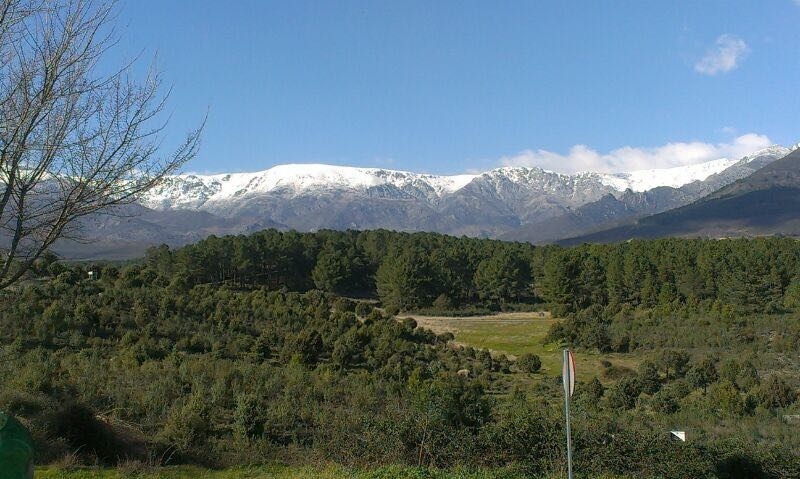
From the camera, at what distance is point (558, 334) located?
37188 millimetres

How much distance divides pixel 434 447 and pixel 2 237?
6264 millimetres

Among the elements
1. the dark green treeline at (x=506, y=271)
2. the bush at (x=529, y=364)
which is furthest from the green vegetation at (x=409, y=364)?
the bush at (x=529, y=364)

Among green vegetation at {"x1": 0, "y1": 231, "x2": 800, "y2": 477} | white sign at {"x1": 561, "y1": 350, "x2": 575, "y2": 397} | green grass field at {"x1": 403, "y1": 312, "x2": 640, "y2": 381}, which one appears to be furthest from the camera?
green grass field at {"x1": 403, "y1": 312, "x2": 640, "y2": 381}

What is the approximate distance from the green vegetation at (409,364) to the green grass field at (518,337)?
26 centimetres

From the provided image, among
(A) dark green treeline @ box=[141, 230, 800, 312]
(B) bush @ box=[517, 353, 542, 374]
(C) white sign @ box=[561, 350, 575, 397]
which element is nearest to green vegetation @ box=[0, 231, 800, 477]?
(A) dark green treeline @ box=[141, 230, 800, 312]

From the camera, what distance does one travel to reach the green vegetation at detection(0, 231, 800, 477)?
28.7ft

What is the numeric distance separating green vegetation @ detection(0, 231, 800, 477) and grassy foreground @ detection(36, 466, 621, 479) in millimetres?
302

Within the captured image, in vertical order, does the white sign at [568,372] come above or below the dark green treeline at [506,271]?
above

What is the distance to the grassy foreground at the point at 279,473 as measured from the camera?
286 inches

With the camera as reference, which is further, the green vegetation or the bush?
the bush

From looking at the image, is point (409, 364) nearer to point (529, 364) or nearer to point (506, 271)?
point (529, 364)

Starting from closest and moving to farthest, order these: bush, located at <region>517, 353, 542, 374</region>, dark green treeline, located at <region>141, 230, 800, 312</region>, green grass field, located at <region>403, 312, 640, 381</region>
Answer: bush, located at <region>517, 353, 542, 374</region> < green grass field, located at <region>403, 312, 640, 381</region> < dark green treeline, located at <region>141, 230, 800, 312</region>

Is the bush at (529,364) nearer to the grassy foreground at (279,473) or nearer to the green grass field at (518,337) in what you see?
the green grass field at (518,337)

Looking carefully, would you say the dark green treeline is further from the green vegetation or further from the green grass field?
the green grass field
